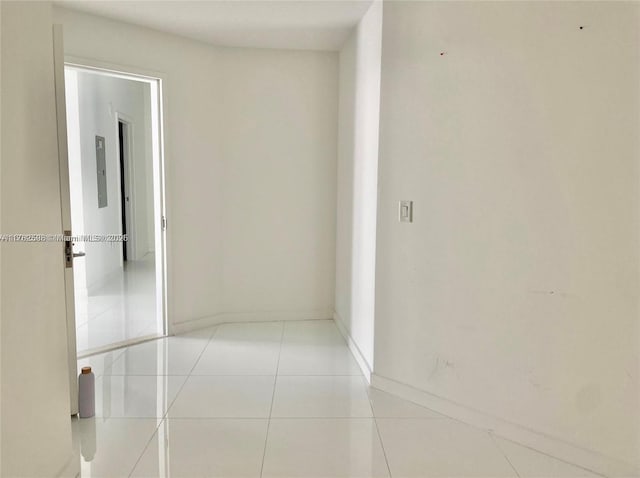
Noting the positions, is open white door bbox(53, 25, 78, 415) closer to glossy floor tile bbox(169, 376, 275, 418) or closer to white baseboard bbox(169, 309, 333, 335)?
glossy floor tile bbox(169, 376, 275, 418)

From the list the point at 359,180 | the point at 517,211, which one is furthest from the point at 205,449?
the point at 359,180

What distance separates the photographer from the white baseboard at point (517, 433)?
204 cm

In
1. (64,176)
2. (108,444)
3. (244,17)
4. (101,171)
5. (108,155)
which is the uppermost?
(244,17)

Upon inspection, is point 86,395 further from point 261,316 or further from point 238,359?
point 261,316

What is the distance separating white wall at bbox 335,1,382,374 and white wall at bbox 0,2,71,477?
5.84ft

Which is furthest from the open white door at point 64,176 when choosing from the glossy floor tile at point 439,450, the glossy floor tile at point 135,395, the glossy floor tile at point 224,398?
the glossy floor tile at point 439,450

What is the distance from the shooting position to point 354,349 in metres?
3.53

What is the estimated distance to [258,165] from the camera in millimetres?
4160

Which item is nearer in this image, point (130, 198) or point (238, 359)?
point (238, 359)

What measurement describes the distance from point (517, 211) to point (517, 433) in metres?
1.08

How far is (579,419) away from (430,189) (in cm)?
131

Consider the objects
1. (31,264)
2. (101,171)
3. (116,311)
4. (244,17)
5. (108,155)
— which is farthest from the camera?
(108,155)

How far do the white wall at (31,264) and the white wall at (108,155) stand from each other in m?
3.39

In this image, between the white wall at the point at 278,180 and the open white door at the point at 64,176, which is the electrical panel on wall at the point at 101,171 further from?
the open white door at the point at 64,176
